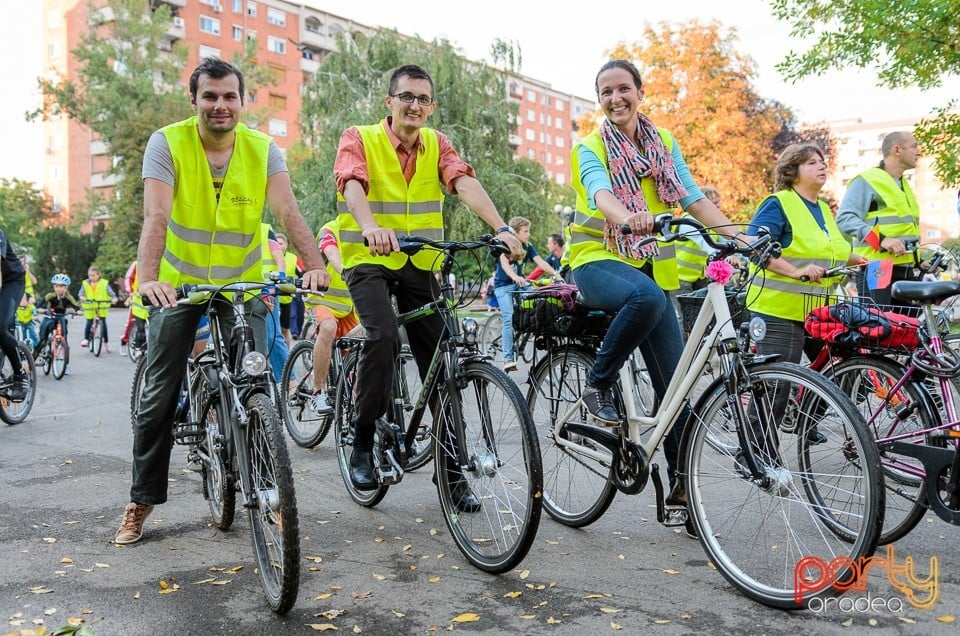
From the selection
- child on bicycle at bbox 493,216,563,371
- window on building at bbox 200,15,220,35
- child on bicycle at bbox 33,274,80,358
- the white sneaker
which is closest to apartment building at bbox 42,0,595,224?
window on building at bbox 200,15,220,35

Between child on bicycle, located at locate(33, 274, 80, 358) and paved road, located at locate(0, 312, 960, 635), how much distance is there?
880 centimetres

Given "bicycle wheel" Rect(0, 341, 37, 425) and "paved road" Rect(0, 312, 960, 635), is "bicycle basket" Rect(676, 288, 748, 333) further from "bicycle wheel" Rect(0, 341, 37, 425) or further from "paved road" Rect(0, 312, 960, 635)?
"bicycle wheel" Rect(0, 341, 37, 425)

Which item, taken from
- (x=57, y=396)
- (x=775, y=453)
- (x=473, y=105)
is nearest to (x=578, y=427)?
(x=775, y=453)

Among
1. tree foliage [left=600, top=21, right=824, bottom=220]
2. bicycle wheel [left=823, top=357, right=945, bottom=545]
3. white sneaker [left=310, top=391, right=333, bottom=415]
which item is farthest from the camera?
tree foliage [left=600, top=21, right=824, bottom=220]

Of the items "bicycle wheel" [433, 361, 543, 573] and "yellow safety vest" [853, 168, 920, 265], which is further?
"yellow safety vest" [853, 168, 920, 265]

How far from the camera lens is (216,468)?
445 centimetres

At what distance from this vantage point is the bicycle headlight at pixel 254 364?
3.83 m

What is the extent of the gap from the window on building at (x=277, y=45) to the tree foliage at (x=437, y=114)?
48.6m

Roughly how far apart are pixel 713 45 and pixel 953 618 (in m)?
34.3

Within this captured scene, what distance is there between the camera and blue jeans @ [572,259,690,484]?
13.5ft

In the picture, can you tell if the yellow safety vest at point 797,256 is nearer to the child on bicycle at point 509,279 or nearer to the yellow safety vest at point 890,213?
the yellow safety vest at point 890,213

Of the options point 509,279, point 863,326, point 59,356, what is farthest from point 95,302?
point 863,326

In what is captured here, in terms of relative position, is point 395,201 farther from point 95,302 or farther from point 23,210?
point 23,210

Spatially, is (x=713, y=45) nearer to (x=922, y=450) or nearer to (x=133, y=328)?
(x=133, y=328)
